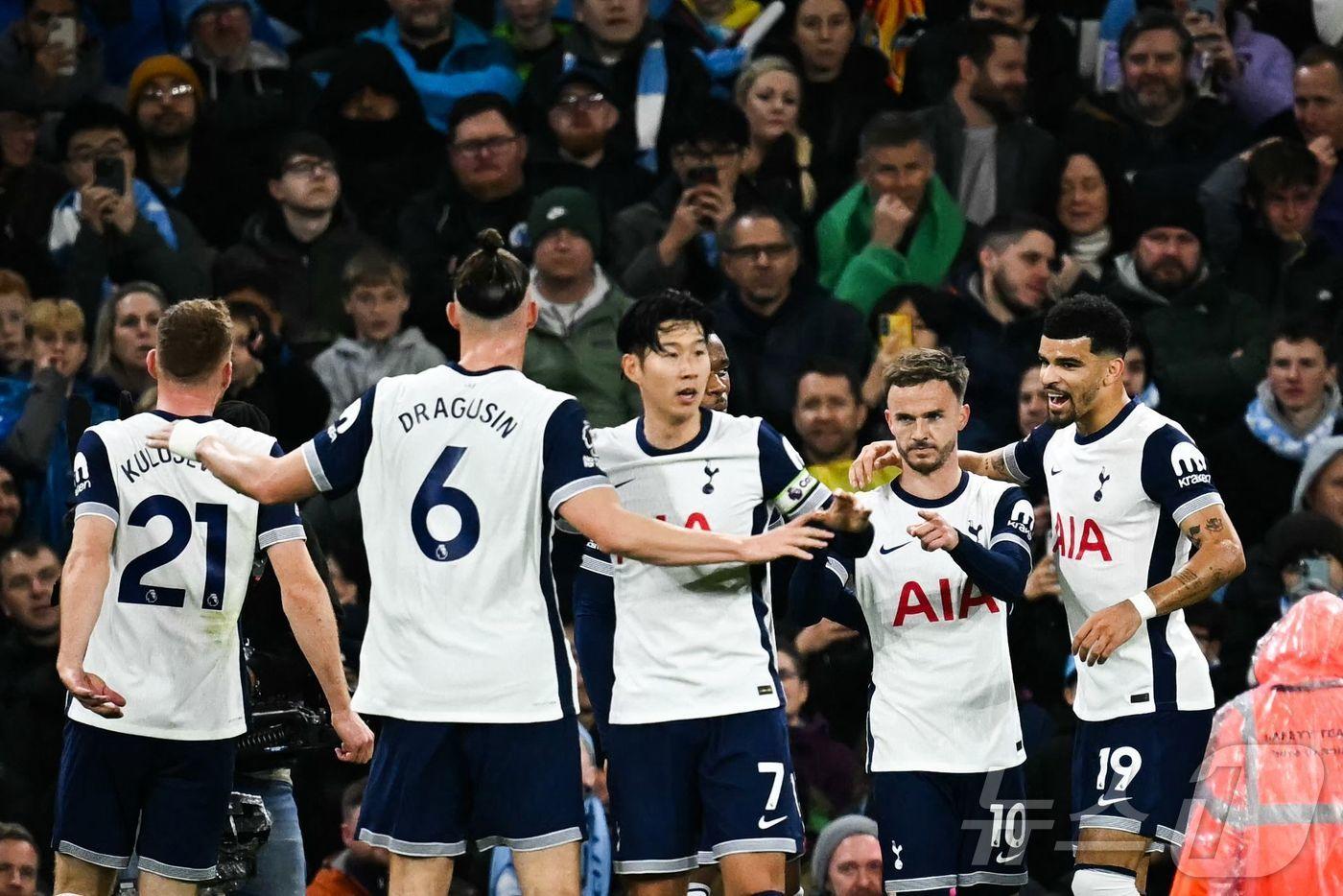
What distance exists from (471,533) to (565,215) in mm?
5080

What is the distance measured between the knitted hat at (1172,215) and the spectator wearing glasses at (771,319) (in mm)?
1752

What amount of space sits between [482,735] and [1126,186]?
6.46 metres

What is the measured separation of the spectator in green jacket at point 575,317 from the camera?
1023 cm

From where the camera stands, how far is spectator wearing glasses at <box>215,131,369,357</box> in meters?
10.8

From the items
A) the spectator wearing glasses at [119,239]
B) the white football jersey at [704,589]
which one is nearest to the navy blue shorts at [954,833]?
the white football jersey at [704,589]

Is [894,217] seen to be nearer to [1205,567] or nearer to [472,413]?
[1205,567]

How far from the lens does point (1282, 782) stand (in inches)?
184

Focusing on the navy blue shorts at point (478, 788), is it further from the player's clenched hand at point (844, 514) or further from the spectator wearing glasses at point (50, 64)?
the spectator wearing glasses at point (50, 64)

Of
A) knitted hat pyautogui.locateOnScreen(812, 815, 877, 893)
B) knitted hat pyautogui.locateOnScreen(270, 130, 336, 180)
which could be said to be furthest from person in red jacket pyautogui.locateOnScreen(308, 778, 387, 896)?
knitted hat pyautogui.locateOnScreen(270, 130, 336, 180)

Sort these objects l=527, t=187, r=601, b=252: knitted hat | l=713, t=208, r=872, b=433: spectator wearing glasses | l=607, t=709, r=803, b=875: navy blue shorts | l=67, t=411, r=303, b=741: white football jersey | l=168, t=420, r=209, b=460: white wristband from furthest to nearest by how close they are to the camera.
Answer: l=527, t=187, r=601, b=252: knitted hat
l=713, t=208, r=872, b=433: spectator wearing glasses
l=67, t=411, r=303, b=741: white football jersey
l=607, t=709, r=803, b=875: navy blue shorts
l=168, t=420, r=209, b=460: white wristband

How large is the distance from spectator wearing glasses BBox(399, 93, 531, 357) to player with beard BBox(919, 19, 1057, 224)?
88.8 inches

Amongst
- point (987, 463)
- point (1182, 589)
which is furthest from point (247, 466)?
point (1182, 589)

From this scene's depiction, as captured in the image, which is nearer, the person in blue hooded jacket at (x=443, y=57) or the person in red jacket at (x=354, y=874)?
the person in red jacket at (x=354, y=874)

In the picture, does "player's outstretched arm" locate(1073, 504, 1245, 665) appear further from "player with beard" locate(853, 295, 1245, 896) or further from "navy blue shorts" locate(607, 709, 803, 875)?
"navy blue shorts" locate(607, 709, 803, 875)
